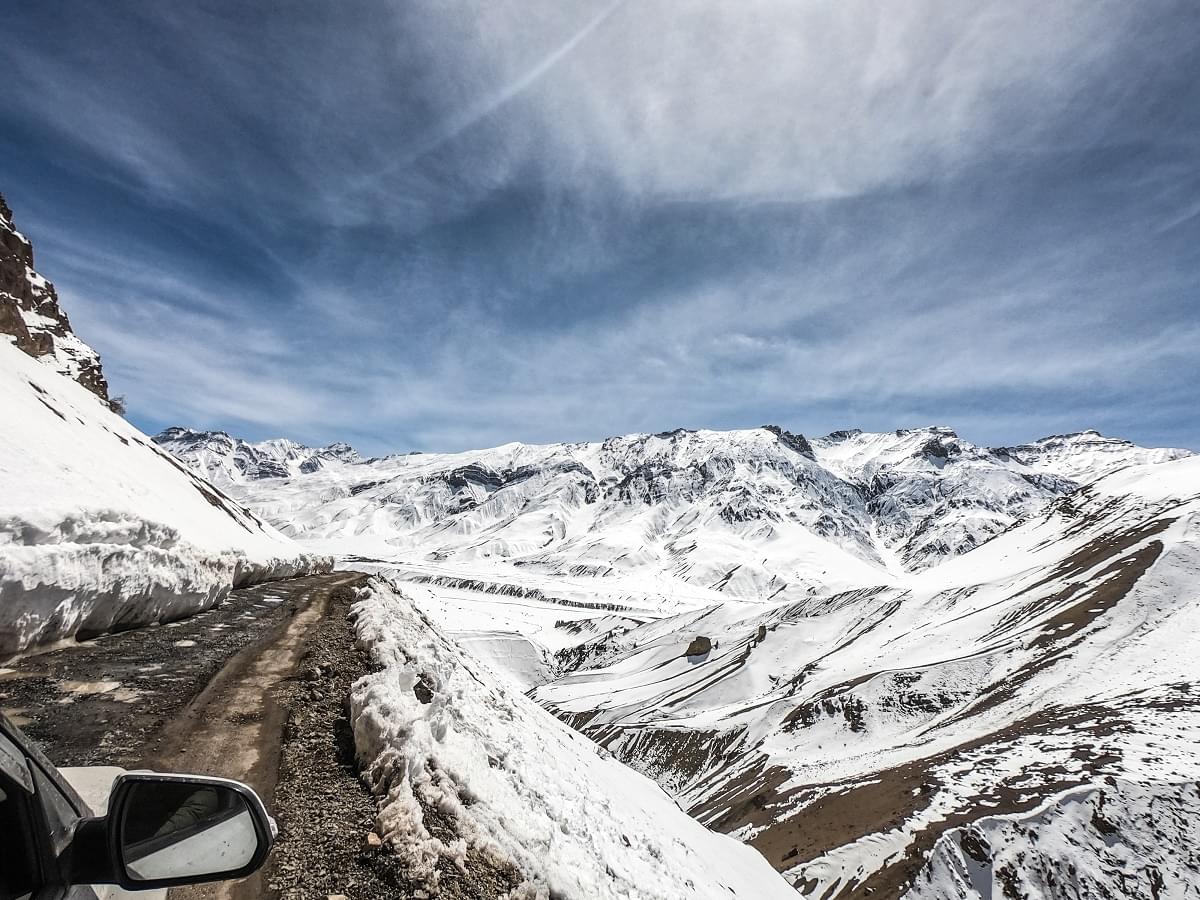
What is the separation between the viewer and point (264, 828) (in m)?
2.87

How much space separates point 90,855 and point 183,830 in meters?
0.48

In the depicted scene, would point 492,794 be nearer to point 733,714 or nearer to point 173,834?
point 173,834

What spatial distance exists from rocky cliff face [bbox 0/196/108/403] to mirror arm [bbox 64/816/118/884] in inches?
2570

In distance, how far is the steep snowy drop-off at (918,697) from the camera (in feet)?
116

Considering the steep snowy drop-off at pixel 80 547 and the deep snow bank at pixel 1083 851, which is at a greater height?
the steep snowy drop-off at pixel 80 547

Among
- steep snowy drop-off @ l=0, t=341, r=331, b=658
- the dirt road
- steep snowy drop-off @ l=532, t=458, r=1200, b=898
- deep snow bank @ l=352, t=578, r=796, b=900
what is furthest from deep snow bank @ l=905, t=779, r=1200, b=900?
steep snowy drop-off @ l=0, t=341, r=331, b=658

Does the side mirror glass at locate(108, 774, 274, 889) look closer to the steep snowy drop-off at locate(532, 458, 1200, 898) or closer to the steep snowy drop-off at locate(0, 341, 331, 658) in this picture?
the steep snowy drop-off at locate(0, 341, 331, 658)

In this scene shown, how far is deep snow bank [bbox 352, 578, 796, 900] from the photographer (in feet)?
23.5

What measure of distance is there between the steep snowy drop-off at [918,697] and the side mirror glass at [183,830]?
1522 inches

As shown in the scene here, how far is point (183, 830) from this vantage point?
263 cm

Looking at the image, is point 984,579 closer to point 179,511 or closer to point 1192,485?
point 1192,485

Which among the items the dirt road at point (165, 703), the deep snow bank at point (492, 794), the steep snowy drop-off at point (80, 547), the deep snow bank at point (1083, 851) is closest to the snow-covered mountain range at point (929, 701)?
the deep snow bank at point (1083, 851)

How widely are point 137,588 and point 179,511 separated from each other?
10.7m

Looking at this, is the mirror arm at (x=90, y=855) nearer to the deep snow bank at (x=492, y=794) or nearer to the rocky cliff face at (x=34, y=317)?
the deep snow bank at (x=492, y=794)
